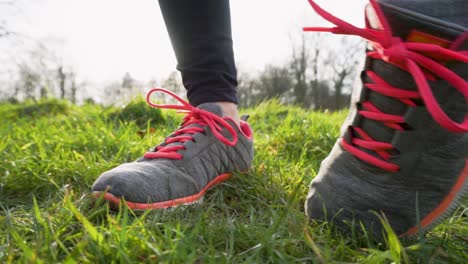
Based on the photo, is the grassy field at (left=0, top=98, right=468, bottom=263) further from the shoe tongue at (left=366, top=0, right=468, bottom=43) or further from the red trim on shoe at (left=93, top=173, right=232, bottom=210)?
the shoe tongue at (left=366, top=0, right=468, bottom=43)

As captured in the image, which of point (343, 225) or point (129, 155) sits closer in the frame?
point (343, 225)

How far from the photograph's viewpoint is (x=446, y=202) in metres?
0.84

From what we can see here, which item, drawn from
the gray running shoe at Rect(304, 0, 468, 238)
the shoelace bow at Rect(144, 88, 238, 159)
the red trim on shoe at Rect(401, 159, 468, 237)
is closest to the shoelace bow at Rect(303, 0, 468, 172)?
the gray running shoe at Rect(304, 0, 468, 238)

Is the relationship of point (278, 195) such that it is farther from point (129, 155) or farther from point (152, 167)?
point (129, 155)

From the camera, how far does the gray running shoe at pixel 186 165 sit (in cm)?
98

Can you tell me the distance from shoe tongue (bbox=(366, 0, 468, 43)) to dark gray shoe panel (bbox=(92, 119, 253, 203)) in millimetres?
662

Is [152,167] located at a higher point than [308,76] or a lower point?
higher

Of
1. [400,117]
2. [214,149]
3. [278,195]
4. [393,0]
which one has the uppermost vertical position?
[393,0]

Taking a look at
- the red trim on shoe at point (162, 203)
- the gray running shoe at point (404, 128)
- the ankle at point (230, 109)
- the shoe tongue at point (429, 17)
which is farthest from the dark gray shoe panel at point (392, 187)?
the ankle at point (230, 109)

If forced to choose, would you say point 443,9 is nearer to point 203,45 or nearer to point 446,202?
point 446,202

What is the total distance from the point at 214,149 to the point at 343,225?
491 mm

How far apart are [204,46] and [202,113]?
216mm

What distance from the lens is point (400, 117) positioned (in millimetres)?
823

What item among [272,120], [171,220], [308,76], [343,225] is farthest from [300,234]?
[308,76]
